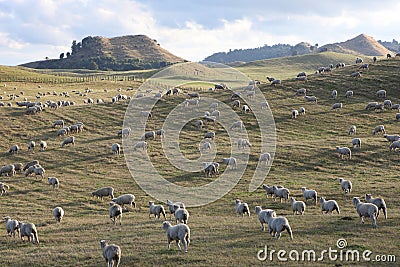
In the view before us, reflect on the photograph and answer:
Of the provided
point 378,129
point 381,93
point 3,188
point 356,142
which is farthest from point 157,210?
point 381,93

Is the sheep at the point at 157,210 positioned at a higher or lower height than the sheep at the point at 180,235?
lower

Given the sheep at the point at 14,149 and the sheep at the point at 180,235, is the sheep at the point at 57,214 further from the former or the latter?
the sheep at the point at 14,149

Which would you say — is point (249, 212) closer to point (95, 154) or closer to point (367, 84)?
point (95, 154)

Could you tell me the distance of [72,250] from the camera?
18.6 metres

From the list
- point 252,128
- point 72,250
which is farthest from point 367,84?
point 72,250

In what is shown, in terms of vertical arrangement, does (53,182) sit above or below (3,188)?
above

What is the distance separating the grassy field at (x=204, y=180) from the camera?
17875 mm

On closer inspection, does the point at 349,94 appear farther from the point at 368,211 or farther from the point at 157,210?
the point at 157,210

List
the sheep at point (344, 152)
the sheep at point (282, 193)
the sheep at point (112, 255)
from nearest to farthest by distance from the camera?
1. the sheep at point (112, 255)
2. the sheep at point (282, 193)
3. the sheep at point (344, 152)

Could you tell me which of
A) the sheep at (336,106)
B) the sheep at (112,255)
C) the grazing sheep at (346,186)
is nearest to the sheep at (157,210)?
the sheep at (112,255)

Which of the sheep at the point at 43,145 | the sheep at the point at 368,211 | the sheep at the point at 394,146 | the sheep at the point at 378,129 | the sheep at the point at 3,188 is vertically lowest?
the sheep at the point at 3,188

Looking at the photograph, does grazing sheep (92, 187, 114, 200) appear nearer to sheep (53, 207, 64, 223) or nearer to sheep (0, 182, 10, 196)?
sheep (53, 207, 64, 223)

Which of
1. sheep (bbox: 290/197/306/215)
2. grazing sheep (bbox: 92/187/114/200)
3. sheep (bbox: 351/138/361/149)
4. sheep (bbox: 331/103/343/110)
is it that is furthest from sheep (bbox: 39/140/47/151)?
sheep (bbox: 331/103/343/110)

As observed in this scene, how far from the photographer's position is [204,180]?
1404 inches
